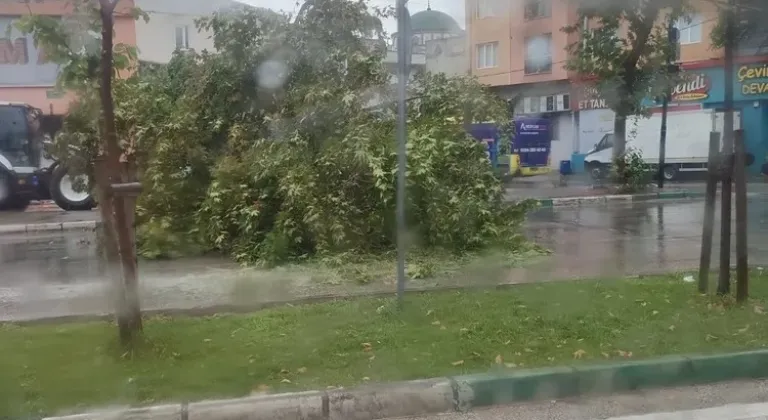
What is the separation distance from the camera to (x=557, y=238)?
8906mm

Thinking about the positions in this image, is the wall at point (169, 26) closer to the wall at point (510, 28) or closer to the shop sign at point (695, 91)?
the wall at point (510, 28)

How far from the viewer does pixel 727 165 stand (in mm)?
5051

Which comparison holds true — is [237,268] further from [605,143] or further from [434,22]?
[605,143]

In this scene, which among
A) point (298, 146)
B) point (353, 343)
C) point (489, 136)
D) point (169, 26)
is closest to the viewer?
point (353, 343)

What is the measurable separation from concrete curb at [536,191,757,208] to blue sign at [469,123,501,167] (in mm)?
4451

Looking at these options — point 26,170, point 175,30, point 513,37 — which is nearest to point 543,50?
point 513,37

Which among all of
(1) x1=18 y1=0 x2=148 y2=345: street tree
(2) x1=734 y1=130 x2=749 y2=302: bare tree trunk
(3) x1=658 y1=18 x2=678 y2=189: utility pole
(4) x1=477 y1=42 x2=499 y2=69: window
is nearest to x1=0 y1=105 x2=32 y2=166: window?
(1) x1=18 y1=0 x2=148 y2=345: street tree

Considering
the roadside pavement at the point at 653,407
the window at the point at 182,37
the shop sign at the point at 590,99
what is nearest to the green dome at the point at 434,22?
the roadside pavement at the point at 653,407

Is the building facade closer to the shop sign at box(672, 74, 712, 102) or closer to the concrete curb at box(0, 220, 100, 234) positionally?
the concrete curb at box(0, 220, 100, 234)

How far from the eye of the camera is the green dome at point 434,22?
5066 millimetres

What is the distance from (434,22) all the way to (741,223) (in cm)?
254

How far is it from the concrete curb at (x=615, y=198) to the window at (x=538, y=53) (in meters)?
6.27

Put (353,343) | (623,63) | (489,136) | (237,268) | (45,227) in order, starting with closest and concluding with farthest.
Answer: (353,343)
(237,268)
(489,136)
(45,227)
(623,63)

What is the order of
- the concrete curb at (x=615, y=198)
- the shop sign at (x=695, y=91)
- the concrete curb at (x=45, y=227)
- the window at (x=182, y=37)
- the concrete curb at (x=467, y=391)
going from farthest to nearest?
1. the shop sign at (x=695, y=91)
2. the concrete curb at (x=615, y=198)
3. the concrete curb at (x=45, y=227)
4. the window at (x=182, y=37)
5. the concrete curb at (x=467, y=391)
